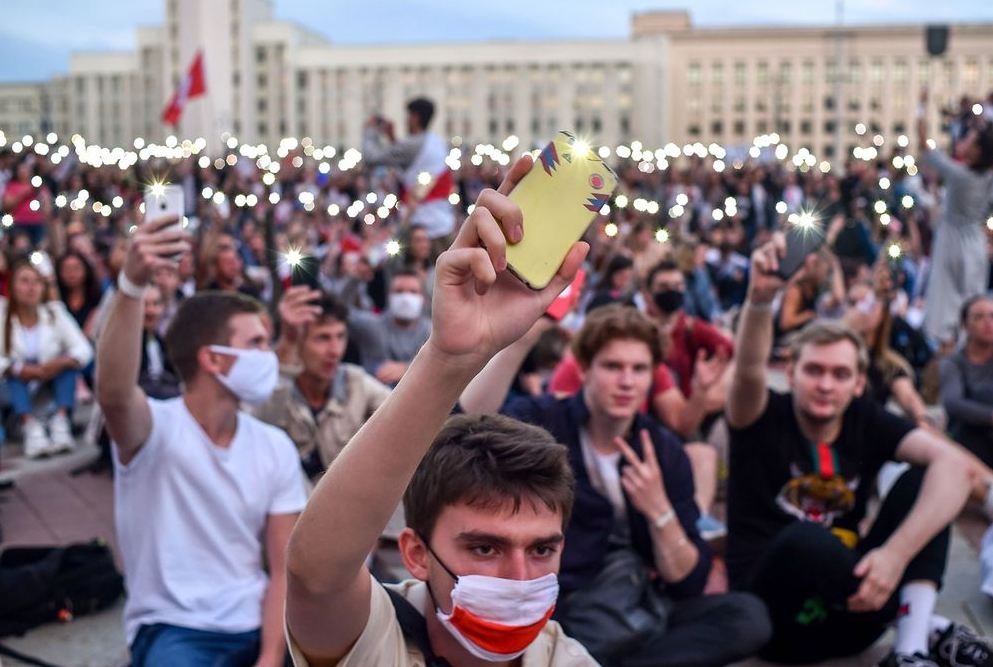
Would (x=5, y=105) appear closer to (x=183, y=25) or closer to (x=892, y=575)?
(x=183, y=25)

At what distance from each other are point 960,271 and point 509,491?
7523 mm

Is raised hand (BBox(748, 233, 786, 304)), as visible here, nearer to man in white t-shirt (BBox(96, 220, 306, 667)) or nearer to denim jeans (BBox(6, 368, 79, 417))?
man in white t-shirt (BBox(96, 220, 306, 667))

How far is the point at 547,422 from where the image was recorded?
353 centimetres

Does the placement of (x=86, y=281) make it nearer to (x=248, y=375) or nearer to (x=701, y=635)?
(x=248, y=375)

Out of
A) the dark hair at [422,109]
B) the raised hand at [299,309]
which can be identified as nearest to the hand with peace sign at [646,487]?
the raised hand at [299,309]

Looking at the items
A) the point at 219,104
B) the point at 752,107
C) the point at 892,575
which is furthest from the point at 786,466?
the point at 752,107

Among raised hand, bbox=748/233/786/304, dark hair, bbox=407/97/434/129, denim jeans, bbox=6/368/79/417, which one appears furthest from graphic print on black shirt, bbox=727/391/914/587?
dark hair, bbox=407/97/434/129

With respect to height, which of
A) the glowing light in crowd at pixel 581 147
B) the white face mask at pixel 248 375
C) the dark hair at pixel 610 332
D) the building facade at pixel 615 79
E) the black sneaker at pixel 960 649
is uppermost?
the building facade at pixel 615 79

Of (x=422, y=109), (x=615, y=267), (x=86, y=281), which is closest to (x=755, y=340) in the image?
(x=615, y=267)

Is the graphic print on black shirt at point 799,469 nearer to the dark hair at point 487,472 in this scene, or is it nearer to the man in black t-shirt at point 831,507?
the man in black t-shirt at point 831,507

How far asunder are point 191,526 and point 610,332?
146cm

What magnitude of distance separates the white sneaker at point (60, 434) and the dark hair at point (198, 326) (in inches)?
160

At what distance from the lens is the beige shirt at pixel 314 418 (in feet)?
14.4

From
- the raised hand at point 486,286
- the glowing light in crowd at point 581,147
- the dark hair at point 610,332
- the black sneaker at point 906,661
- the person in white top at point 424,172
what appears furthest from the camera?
the person in white top at point 424,172
